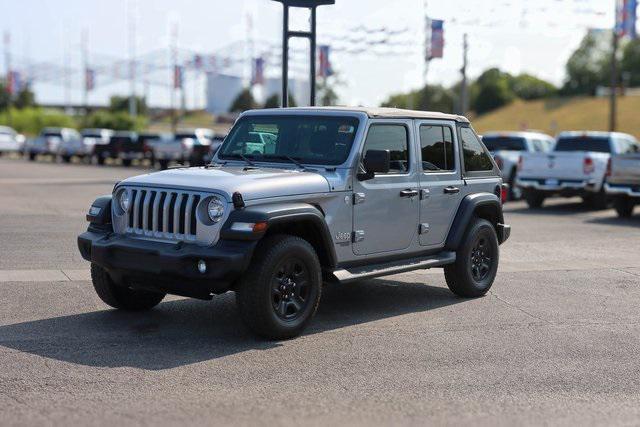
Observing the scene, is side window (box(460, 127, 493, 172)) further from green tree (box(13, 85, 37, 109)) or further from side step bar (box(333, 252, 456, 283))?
green tree (box(13, 85, 37, 109))

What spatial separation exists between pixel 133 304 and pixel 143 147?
127ft

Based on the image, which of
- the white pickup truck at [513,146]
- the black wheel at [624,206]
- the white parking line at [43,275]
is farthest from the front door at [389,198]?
the white pickup truck at [513,146]

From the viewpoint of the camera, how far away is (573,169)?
22.9 meters

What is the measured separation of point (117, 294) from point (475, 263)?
378cm

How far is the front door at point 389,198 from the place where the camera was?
877cm

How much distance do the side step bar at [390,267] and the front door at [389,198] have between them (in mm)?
150

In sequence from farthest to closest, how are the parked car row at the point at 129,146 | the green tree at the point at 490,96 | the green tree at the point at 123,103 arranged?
the green tree at the point at 123,103
the green tree at the point at 490,96
the parked car row at the point at 129,146

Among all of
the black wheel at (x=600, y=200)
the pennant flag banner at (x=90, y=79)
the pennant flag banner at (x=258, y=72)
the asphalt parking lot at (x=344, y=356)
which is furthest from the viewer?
the pennant flag banner at (x=90, y=79)

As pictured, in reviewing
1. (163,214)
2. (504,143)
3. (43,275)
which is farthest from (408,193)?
(504,143)

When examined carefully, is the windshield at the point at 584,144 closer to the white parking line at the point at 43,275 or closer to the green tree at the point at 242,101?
the white parking line at the point at 43,275

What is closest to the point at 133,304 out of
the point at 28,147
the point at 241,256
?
the point at 241,256

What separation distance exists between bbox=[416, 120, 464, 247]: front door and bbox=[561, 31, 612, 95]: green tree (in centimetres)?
14883

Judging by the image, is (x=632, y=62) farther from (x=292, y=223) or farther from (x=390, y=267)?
(x=292, y=223)

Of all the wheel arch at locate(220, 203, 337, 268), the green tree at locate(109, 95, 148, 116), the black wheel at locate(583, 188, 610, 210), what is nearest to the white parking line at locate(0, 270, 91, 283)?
the wheel arch at locate(220, 203, 337, 268)
